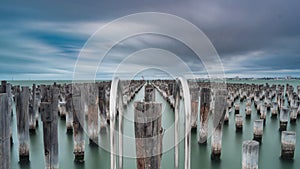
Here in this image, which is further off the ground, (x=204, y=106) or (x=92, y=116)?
(x=204, y=106)

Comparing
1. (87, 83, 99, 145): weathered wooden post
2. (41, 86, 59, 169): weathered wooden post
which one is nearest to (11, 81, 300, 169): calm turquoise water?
(87, 83, 99, 145): weathered wooden post

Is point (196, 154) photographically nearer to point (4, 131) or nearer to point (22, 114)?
point (22, 114)

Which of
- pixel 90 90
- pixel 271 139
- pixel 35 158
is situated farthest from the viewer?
pixel 271 139

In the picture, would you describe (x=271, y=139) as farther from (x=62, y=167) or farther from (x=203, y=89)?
(x=62, y=167)

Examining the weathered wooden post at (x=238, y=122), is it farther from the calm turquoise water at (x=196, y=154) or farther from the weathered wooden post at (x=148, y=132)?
the weathered wooden post at (x=148, y=132)

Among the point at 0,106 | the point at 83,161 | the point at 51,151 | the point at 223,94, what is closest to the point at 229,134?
the point at 223,94

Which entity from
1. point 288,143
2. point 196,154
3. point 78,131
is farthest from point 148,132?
point 196,154

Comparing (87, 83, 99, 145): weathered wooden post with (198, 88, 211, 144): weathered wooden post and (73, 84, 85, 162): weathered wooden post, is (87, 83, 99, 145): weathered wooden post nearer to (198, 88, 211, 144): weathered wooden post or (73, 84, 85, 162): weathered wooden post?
(73, 84, 85, 162): weathered wooden post
